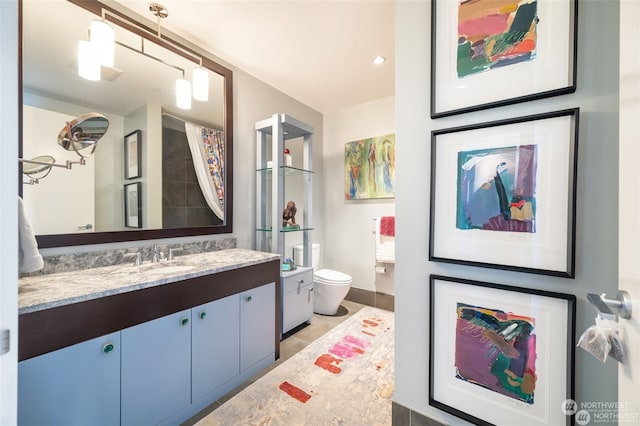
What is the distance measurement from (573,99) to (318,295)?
8.42 ft

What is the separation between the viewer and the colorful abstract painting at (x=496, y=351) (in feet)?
3.00

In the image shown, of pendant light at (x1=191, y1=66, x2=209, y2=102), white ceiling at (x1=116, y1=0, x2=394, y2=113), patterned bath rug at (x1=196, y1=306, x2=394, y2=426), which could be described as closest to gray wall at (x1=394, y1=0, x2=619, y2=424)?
patterned bath rug at (x1=196, y1=306, x2=394, y2=426)

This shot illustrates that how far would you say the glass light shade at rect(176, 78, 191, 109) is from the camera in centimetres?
189

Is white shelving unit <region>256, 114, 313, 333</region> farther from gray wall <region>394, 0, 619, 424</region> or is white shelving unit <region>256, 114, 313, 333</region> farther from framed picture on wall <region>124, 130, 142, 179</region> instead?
gray wall <region>394, 0, 619, 424</region>

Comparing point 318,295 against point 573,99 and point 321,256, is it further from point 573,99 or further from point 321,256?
point 573,99

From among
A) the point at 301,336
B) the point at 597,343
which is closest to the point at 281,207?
the point at 301,336

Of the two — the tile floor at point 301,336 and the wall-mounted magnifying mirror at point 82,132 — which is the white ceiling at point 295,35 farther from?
the tile floor at point 301,336

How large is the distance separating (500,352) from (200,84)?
8.01 feet

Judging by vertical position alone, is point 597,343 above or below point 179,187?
below

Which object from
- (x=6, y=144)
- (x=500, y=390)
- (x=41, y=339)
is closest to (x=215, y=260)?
(x=41, y=339)

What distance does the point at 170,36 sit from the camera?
1.92 metres

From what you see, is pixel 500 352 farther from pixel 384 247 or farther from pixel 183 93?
pixel 183 93

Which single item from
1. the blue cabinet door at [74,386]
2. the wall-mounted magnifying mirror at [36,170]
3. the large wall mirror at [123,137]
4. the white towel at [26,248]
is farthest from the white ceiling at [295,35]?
the blue cabinet door at [74,386]

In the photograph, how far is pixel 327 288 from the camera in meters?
2.78
